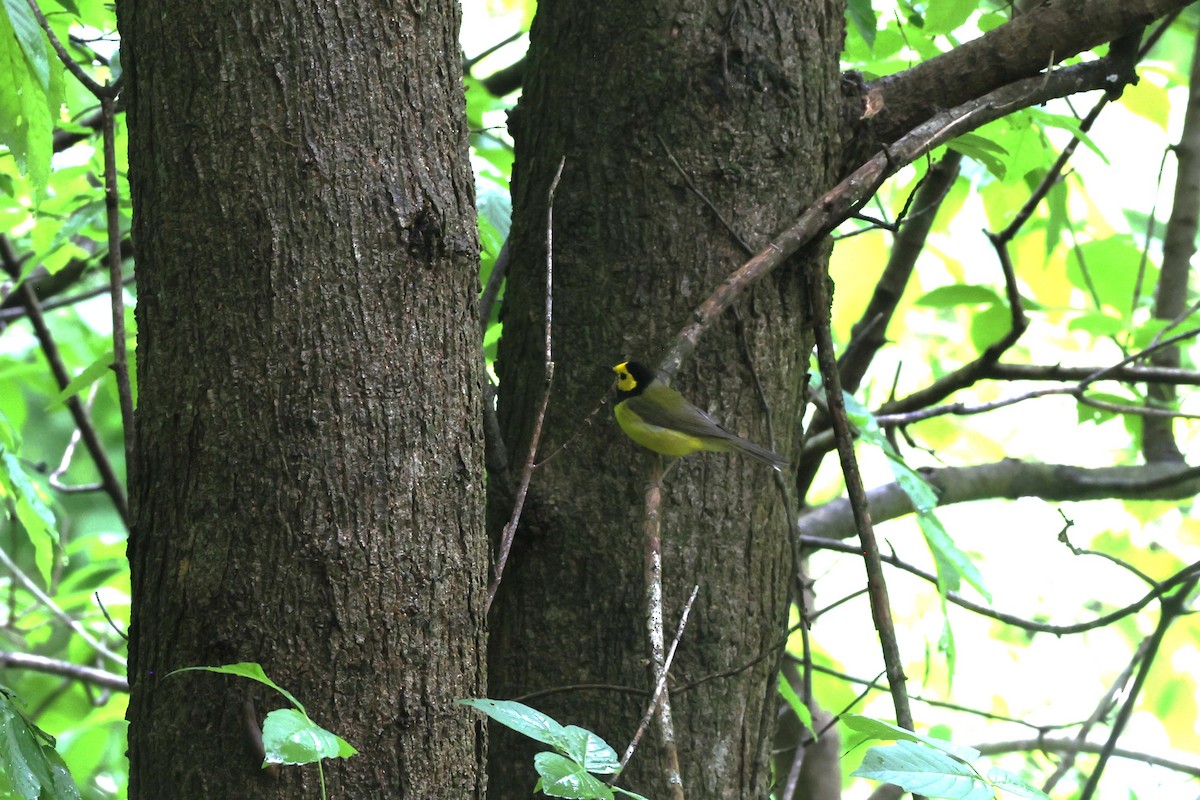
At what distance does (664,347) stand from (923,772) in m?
1.14

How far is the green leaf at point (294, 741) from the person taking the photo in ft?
3.55

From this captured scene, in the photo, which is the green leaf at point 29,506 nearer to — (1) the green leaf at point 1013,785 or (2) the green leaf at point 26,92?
(2) the green leaf at point 26,92

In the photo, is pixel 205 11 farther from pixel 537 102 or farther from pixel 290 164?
pixel 537 102

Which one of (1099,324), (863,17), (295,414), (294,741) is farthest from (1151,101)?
(294,741)

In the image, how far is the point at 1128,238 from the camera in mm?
4203

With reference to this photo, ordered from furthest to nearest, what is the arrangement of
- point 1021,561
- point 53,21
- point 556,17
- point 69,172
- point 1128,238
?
point 1021,561
point 1128,238
point 69,172
point 53,21
point 556,17

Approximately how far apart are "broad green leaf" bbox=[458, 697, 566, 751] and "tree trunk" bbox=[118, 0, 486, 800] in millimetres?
248

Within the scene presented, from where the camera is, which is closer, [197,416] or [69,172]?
[197,416]

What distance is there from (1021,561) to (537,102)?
465cm

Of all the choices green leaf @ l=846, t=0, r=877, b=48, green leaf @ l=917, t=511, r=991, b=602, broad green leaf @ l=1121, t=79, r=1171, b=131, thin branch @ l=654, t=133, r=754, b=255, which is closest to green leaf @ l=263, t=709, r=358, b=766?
thin branch @ l=654, t=133, r=754, b=255

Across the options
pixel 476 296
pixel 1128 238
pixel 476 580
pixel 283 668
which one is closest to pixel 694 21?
pixel 476 296

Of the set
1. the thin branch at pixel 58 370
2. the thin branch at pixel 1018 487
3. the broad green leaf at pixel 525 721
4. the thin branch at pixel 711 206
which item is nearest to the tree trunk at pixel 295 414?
the broad green leaf at pixel 525 721

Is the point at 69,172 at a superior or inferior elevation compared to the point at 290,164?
superior

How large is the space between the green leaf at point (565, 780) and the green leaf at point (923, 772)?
0.29 meters
